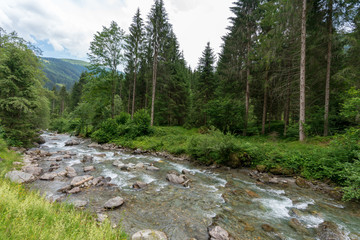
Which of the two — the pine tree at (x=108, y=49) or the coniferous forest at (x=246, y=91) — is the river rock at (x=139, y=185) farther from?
the pine tree at (x=108, y=49)

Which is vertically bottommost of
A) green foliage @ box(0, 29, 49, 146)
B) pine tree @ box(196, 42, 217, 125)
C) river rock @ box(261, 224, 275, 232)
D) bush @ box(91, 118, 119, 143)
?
river rock @ box(261, 224, 275, 232)

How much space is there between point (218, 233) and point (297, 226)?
2.75 metres

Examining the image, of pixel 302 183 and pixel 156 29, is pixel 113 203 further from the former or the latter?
pixel 156 29

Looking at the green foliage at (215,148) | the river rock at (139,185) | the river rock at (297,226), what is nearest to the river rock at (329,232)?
the river rock at (297,226)

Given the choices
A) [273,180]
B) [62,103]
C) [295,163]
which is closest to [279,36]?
[295,163]

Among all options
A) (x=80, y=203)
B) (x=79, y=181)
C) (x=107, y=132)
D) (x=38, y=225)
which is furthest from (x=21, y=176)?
(x=107, y=132)

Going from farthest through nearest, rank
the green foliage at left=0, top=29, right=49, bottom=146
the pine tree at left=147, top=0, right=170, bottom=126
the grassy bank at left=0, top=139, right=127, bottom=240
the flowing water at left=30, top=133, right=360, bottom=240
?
the pine tree at left=147, top=0, right=170, bottom=126 < the green foliage at left=0, top=29, right=49, bottom=146 < the flowing water at left=30, top=133, right=360, bottom=240 < the grassy bank at left=0, top=139, right=127, bottom=240

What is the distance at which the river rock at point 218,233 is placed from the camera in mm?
4020

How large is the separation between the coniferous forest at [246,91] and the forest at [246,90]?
0.26 ft

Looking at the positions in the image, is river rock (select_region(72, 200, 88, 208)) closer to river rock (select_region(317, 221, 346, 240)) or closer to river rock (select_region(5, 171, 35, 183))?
river rock (select_region(5, 171, 35, 183))

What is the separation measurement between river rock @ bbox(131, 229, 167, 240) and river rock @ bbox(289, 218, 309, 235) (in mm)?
4109

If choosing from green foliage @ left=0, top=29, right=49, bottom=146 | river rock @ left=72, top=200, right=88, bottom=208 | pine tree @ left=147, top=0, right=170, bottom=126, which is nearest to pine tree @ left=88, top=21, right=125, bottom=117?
pine tree @ left=147, top=0, right=170, bottom=126

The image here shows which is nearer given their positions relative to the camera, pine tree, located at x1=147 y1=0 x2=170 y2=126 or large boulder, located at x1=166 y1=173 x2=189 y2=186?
large boulder, located at x1=166 y1=173 x2=189 y2=186

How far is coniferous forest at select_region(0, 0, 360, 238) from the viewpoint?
9.36 metres
